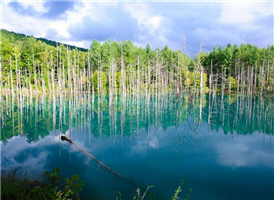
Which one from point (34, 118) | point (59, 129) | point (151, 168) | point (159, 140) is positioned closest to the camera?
point (151, 168)

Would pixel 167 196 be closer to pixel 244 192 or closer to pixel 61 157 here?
pixel 244 192

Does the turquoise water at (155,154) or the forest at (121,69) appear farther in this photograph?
the forest at (121,69)

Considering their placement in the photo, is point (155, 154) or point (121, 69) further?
point (121, 69)

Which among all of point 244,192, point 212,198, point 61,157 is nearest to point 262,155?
point 244,192

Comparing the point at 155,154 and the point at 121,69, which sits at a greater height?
the point at 121,69

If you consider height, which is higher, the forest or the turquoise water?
the forest

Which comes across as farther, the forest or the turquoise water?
the forest

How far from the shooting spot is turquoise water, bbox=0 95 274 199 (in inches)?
262

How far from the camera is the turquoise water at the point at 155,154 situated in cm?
666

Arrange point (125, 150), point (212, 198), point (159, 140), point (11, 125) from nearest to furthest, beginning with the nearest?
1. point (212, 198)
2. point (125, 150)
3. point (159, 140)
4. point (11, 125)

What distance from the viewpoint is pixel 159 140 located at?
11719mm

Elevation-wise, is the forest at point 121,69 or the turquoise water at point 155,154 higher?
the forest at point 121,69

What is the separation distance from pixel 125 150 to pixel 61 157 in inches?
123

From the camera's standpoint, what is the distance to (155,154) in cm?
955
